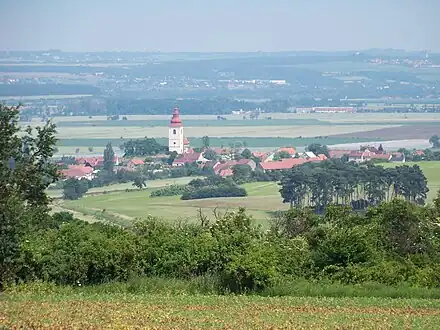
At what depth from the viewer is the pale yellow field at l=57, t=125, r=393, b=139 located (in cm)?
11581

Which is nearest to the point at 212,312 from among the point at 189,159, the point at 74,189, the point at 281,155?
the point at 74,189

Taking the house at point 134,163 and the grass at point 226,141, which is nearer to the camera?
the house at point 134,163

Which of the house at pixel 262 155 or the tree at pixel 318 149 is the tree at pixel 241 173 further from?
the tree at pixel 318 149

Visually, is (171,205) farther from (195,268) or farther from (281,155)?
(281,155)

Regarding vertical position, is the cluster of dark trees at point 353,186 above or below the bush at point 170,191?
above

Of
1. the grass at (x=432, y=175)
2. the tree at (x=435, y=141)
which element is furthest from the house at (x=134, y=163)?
the tree at (x=435, y=141)

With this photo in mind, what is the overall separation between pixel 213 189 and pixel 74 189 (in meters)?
7.61

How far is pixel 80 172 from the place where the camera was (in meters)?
72.2

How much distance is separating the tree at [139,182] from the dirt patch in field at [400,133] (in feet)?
139

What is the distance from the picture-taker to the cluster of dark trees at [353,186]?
174 ft

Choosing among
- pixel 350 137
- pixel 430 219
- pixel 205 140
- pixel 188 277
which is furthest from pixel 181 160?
pixel 188 277

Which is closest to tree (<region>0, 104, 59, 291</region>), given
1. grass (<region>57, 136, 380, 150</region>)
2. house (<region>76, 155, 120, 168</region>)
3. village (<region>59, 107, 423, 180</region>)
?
village (<region>59, 107, 423, 180</region>)

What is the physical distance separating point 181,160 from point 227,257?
216 feet

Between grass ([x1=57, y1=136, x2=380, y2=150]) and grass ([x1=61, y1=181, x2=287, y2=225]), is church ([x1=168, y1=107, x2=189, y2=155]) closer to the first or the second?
grass ([x1=57, y1=136, x2=380, y2=150])
